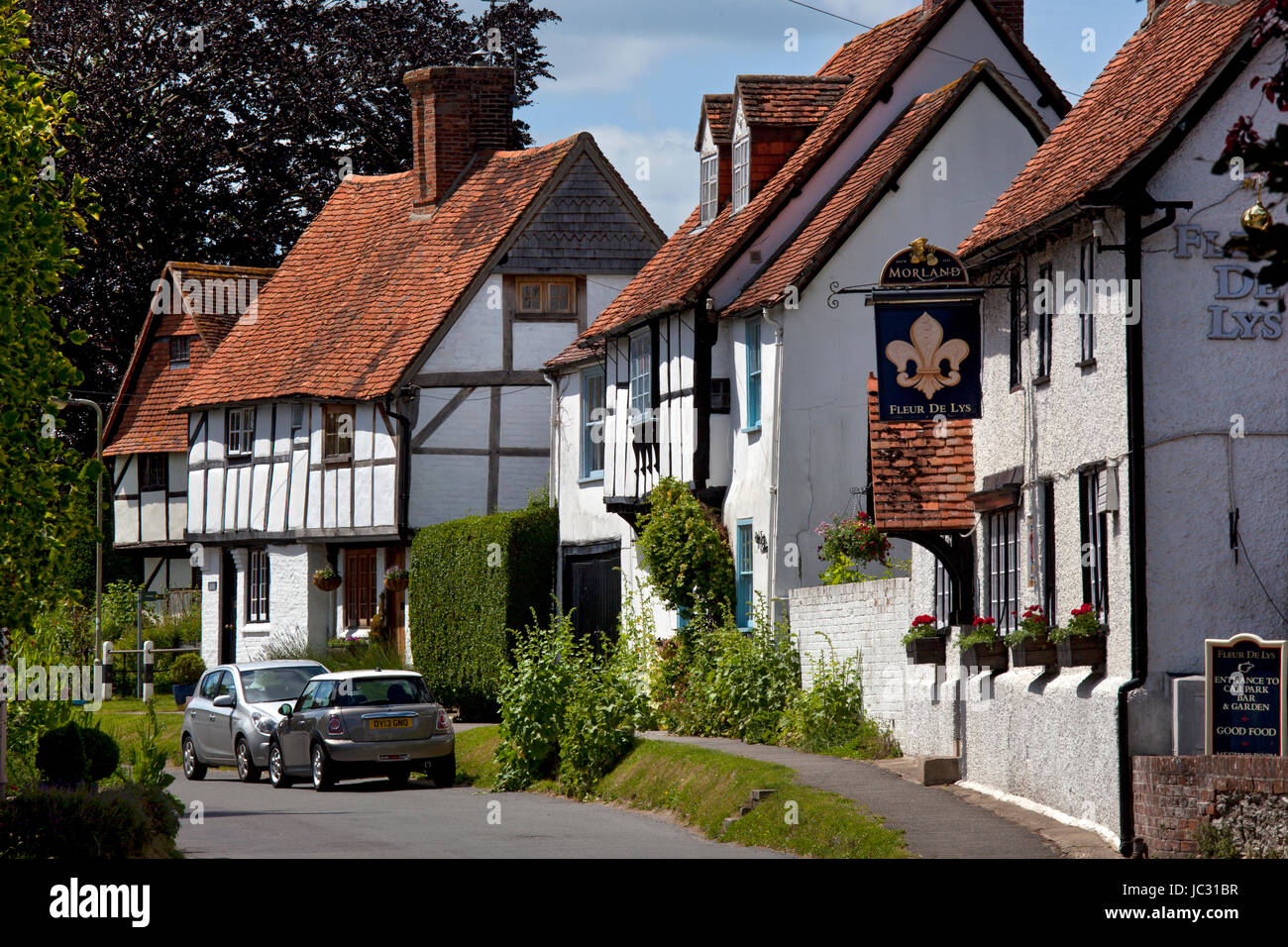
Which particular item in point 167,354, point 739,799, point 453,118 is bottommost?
point 739,799

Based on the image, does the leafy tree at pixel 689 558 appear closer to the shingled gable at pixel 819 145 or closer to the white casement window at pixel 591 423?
the shingled gable at pixel 819 145

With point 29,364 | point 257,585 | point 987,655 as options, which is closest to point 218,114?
point 257,585

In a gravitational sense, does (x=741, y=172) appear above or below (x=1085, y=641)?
above

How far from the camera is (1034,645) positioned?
674 inches

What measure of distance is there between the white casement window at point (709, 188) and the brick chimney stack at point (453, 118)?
993cm

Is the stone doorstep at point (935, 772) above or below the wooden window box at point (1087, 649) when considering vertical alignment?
below

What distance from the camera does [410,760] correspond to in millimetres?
24594

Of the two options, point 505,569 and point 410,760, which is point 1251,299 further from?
point 505,569

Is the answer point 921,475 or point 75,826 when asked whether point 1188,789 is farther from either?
point 75,826

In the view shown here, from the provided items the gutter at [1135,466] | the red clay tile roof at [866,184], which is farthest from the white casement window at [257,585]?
the gutter at [1135,466]

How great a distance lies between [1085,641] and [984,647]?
2.24 meters

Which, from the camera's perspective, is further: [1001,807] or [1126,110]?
[1126,110]

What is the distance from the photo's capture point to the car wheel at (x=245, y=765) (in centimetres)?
2634

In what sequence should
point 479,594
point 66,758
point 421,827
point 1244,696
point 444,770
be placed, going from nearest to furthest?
point 1244,696 < point 66,758 < point 421,827 < point 444,770 < point 479,594
